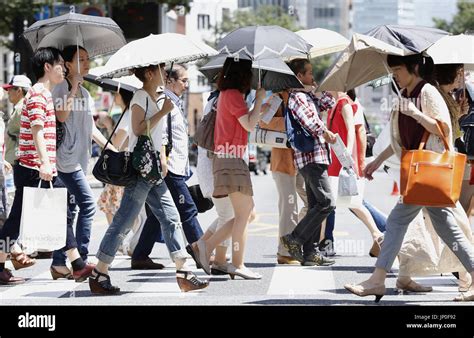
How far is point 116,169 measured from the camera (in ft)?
30.1

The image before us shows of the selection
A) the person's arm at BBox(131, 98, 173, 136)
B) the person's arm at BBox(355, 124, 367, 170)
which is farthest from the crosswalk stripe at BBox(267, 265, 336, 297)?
the person's arm at BBox(131, 98, 173, 136)

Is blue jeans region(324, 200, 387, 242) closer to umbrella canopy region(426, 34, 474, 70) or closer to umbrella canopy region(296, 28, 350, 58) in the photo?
umbrella canopy region(296, 28, 350, 58)

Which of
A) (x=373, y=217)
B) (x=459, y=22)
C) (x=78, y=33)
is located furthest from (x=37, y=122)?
(x=459, y=22)

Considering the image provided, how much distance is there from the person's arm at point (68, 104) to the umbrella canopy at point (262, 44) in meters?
1.17

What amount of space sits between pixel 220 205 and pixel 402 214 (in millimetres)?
2288

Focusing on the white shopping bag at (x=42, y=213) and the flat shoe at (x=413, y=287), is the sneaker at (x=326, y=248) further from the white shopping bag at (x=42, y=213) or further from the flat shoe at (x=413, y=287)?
the white shopping bag at (x=42, y=213)

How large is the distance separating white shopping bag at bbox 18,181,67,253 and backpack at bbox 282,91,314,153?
89.4 inches

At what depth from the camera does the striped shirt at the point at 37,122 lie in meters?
9.60

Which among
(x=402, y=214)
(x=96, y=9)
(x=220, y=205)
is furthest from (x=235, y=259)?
(x=96, y=9)

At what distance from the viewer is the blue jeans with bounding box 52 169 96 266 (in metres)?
10.1

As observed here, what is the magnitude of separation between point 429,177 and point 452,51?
1095 mm

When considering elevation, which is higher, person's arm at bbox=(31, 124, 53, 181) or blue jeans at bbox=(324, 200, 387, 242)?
person's arm at bbox=(31, 124, 53, 181)

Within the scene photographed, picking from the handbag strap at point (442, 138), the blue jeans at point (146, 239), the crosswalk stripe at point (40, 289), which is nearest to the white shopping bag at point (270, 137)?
the blue jeans at point (146, 239)
